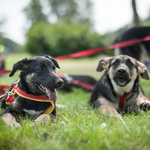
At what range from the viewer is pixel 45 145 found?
2186 millimetres

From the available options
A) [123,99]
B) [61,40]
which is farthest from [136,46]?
[61,40]

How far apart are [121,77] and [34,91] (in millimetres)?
1546

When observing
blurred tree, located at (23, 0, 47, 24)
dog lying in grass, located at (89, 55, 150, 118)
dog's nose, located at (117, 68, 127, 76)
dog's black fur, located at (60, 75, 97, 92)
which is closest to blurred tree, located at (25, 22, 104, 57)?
blurred tree, located at (23, 0, 47, 24)

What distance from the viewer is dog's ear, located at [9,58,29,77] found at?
3.38 meters

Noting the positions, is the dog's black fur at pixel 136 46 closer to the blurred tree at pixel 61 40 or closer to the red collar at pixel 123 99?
the red collar at pixel 123 99

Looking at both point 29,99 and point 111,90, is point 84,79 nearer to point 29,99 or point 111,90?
point 111,90

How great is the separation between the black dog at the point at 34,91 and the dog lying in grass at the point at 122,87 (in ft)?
3.37

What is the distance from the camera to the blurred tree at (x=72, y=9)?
60.2 meters

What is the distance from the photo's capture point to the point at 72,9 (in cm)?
6109

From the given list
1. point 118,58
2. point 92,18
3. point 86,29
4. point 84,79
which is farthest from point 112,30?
point 118,58

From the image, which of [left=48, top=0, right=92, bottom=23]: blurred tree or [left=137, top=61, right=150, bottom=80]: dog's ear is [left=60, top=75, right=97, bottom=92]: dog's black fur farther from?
[left=48, top=0, right=92, bottom=23]: blurred tree

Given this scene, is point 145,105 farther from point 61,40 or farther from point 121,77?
point 61,40

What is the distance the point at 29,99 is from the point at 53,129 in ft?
2.92

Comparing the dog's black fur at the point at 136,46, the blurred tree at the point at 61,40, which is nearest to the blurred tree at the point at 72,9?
the blurred tree at the point at 61,40
